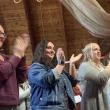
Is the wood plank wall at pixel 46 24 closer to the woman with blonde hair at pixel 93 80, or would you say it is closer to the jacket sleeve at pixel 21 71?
the woman with blonde hair at pixel 93 80

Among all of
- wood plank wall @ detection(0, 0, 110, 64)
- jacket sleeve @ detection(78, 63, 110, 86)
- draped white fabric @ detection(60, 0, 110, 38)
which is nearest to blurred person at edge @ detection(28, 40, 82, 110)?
jacket sleeve @ detection(78, 63, 110, 86)

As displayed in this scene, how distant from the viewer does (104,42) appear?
17.6 feet

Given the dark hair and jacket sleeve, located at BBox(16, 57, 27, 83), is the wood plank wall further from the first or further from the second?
jacket sleeve, located at BBox(16, 57, 27, 83)

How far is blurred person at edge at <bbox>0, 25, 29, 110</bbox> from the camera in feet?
7.72

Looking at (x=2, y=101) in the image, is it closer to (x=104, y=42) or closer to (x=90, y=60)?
(x=90, y=60)

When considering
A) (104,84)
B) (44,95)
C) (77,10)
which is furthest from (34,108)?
(77,10)

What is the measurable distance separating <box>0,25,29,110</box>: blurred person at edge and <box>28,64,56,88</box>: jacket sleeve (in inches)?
18.0

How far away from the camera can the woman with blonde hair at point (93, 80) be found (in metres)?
3.17

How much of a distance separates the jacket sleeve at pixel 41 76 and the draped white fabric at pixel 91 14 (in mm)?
1692

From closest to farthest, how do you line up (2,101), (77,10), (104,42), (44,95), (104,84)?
(2,101), (44,95), (104,84), (77,10), (104,42)

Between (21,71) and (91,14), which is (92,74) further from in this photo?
(91,14)

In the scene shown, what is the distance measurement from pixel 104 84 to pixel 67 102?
384mm

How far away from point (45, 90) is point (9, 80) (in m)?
0.63

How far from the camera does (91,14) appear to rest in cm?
459
